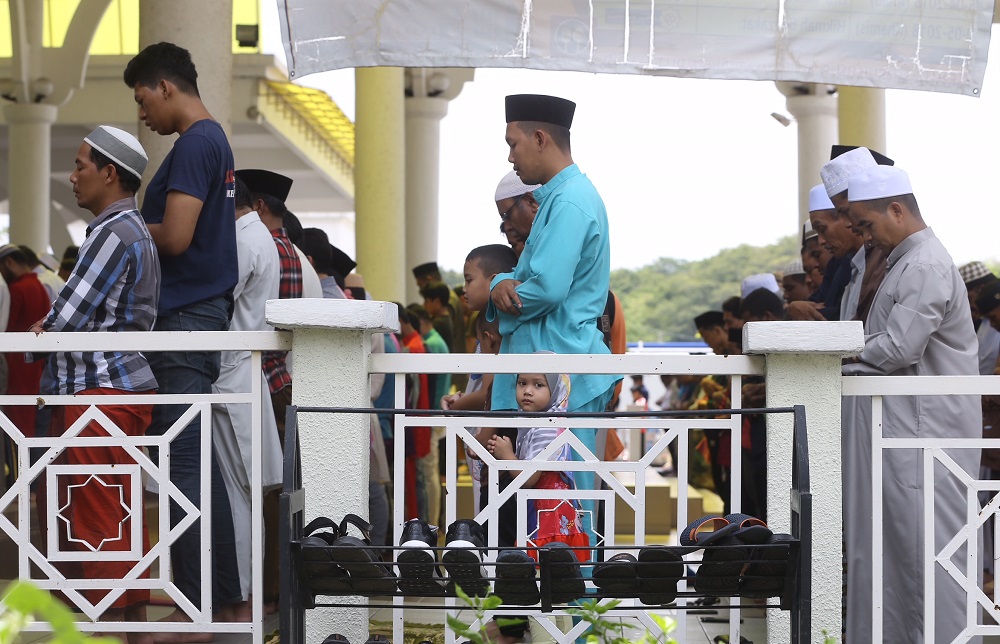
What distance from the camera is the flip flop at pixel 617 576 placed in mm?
3312

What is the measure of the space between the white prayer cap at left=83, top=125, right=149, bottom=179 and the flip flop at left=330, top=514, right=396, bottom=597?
5.72ft

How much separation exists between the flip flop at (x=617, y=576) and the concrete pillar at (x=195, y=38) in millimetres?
3482

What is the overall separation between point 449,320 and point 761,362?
21.5 ft

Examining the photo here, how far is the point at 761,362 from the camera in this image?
3.82 metres

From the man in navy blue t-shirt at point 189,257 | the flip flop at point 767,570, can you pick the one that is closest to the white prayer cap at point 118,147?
the man in navy blue t-shirt at point 189,257

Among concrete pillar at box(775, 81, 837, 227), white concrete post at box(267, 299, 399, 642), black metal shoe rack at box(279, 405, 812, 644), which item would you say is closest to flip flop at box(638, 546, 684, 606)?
black metal shoe rack at box(279, 405, 812, 644)

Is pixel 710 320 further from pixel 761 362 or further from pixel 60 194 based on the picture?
pixel 60 194

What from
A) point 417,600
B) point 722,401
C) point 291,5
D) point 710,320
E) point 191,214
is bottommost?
point 417,600

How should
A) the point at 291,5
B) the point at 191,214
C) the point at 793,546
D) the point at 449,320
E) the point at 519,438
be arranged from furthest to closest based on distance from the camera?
the point at 449,320, the point at 291,5, the point at 191,214, the point at 519,438, the point at 793,546

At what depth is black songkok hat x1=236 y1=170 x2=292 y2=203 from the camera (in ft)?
18.4

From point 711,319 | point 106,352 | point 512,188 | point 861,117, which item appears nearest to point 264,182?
point 512,188

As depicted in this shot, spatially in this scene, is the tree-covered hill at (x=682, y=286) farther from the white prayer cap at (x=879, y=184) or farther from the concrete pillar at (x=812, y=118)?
the white prayer cap at (x=879, y=184)

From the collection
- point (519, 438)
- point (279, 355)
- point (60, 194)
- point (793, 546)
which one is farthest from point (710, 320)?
point (60, 194)

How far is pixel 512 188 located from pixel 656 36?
0.88 m
